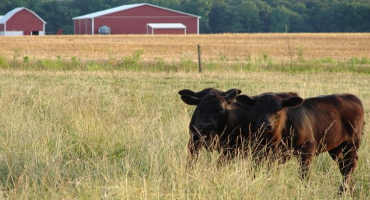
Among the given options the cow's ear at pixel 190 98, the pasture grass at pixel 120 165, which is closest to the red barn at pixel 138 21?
the pasture grass at pixel 120 165

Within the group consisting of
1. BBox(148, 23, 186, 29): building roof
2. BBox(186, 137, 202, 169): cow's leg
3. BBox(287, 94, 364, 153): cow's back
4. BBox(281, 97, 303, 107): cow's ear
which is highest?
BBox(148, 23, 186, 29): building roof

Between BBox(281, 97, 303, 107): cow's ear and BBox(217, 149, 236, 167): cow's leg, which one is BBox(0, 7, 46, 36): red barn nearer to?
BBox(217, 149, 236, 167): cow's leg

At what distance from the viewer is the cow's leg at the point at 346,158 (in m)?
7.36

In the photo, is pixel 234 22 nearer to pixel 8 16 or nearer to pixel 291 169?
pixel 8 16

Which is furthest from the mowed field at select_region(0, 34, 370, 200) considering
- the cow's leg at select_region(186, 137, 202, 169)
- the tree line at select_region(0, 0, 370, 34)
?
the tree line at select_region(0, 0, 370, 34)

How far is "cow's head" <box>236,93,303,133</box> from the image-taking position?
669cm

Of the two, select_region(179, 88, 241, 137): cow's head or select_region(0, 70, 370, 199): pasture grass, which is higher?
select_region(179, 88, 241, 137): cow's head

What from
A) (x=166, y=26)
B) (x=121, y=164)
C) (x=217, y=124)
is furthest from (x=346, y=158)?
(x=166, y=26)

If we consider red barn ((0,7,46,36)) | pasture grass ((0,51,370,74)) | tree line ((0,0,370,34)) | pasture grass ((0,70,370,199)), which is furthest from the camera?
tree line ((0,0,370,34))

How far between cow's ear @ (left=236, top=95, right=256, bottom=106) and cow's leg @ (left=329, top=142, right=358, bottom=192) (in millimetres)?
1382

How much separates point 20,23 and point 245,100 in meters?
74.2

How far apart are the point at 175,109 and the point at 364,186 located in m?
5.36

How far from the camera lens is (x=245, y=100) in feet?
23.2

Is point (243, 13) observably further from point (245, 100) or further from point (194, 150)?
point (194, 150)
